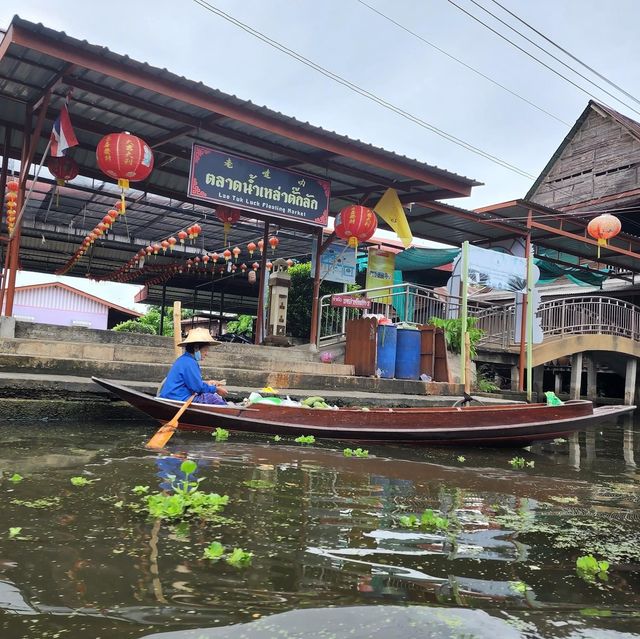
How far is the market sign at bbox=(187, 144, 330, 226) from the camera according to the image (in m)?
9.24

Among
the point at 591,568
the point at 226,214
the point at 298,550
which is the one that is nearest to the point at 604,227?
the point at 226,214

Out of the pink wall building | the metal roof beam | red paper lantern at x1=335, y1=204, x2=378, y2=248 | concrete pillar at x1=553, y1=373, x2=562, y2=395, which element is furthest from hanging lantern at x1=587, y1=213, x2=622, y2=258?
the pink wall building

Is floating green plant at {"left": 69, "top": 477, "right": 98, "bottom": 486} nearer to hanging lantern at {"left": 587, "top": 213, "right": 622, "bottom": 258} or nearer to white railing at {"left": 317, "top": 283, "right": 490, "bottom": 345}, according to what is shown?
white railing at {"left": 317, "top": 283, "right": 490, "bottom": 345}

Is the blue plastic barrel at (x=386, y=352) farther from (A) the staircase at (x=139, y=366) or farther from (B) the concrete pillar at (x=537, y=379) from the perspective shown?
(B) the concrete pillar at (x=537, y=379)

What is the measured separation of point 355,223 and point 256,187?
192 centimetres

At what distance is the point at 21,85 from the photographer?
8141mm

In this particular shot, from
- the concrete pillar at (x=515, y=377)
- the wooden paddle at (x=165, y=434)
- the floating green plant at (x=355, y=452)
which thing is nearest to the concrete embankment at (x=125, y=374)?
the wooden paddle at (x=165, y=434)

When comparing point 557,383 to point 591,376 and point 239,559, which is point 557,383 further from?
point 239,559

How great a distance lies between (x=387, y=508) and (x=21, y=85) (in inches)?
313

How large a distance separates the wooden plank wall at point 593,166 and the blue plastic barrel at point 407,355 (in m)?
11.9

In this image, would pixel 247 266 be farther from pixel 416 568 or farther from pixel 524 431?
pixel 416 568

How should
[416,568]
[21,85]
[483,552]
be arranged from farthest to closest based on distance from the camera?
[21,85] → [483,552] → [416,568]

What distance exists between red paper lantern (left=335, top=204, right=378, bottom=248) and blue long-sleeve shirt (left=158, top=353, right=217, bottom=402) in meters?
4.77

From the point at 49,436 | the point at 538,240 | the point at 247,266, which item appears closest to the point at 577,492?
the point at 49,436
